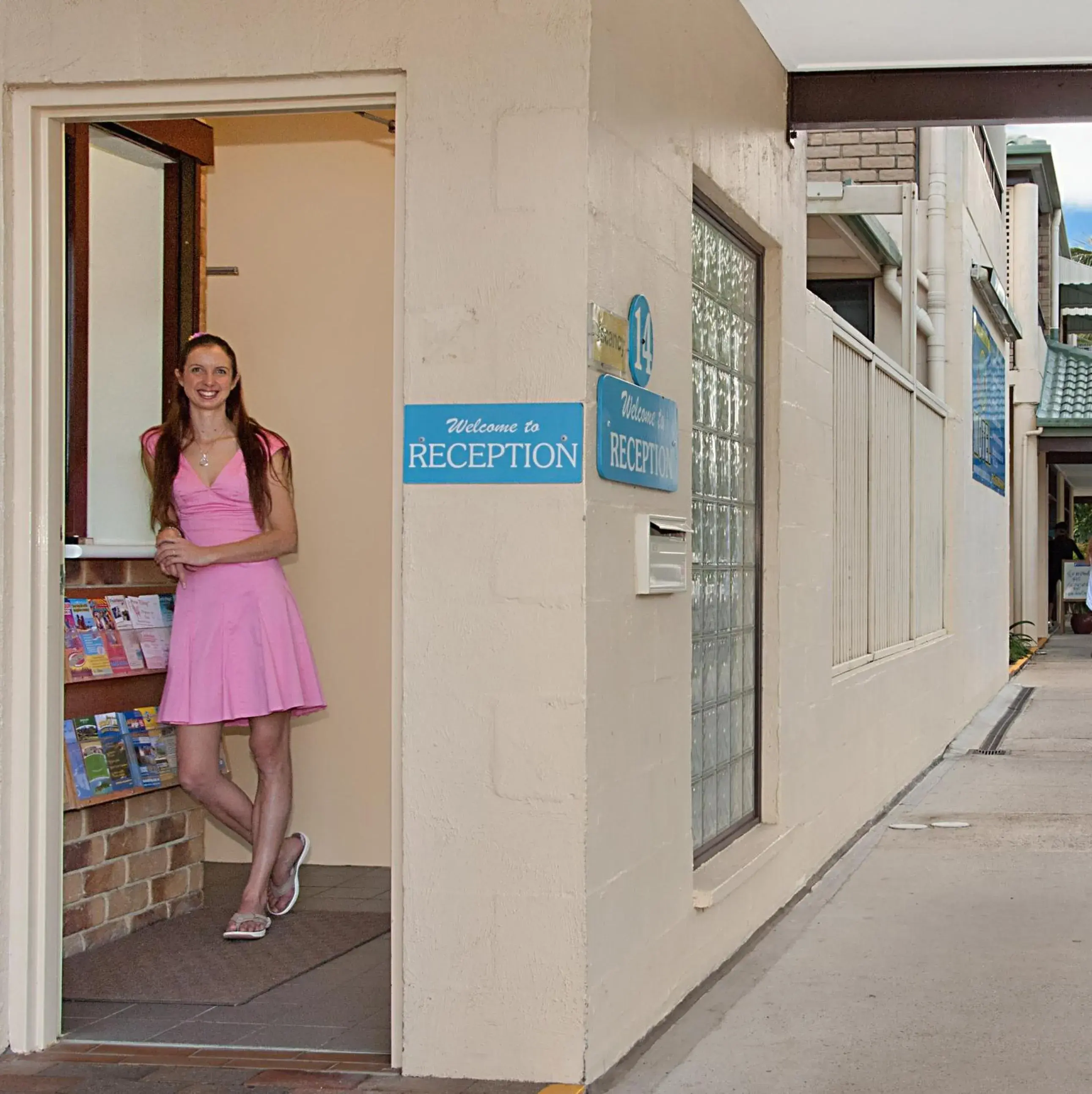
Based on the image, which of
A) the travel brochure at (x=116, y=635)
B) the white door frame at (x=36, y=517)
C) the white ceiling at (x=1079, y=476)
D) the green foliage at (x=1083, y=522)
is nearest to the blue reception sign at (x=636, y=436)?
the white door frame at (x=36, y=517)

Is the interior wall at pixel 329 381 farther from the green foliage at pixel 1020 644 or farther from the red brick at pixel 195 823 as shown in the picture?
the green foliage at pixel 1020 644

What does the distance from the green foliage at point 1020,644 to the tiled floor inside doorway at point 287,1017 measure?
15.5 m

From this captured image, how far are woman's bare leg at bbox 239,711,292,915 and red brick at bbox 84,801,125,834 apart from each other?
1.49ft

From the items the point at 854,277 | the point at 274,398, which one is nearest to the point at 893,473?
the point at 854,277

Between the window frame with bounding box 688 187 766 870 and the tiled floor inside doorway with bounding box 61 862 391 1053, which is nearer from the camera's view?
the tiled floor inside doorway with bounding box 61 862 391 1053

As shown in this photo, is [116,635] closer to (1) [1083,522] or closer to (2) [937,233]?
(2) [937,233]

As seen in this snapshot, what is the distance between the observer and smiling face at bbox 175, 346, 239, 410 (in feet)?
18.0

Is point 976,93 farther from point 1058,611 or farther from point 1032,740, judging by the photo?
point 1058,611

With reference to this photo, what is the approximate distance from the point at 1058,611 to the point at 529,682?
28270 mm

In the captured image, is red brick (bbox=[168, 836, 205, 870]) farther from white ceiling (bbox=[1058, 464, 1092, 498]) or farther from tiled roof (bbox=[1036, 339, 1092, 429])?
white ceiling (bbox=[1058, 464, 1092, 498])

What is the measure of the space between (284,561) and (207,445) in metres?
1.27

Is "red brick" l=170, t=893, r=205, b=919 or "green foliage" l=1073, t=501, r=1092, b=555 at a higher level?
"green foliage" l=1073, t=501, r=1092, b=555

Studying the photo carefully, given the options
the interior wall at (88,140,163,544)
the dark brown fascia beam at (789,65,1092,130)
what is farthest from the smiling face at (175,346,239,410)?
the dark brown fascia beam at (789,65,1092,130)

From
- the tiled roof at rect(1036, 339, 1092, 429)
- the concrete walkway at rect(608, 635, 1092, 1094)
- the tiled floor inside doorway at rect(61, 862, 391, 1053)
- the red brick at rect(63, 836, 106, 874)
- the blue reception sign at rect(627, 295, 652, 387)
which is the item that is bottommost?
the concrete walkway at rect(608, 635, 1092, 1094)
